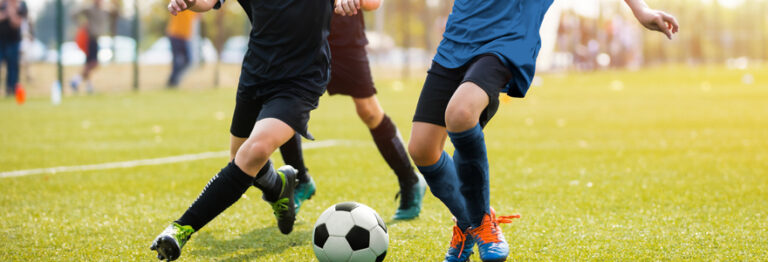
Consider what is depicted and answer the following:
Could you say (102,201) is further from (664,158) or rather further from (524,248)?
(664,158)

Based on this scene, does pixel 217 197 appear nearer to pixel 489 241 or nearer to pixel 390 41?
pixel 489 241

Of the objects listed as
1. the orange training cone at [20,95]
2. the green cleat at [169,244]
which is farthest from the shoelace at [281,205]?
the orange training cone at [20,95]

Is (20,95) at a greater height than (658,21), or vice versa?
(658,21)

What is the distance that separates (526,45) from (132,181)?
3.58 metres

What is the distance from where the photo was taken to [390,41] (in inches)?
1759

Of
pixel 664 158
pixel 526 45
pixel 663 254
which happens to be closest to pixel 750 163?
pixel 664 158

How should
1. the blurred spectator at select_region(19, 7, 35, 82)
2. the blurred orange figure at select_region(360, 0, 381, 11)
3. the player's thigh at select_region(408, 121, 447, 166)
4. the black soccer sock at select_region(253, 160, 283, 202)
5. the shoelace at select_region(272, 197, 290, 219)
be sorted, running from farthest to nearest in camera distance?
1. the blurred spectator at select_region(19, 7, 35, 82)
2. the shoelace at select_region(272, 197, 290, 219)
3. the black soccer sock at select_region(253, 160, 283, 202)
4. the blurred orange figure at select_region(360, 0, 381, 11)
5. the player's thigh at select_region(408, 121, 447, 166)

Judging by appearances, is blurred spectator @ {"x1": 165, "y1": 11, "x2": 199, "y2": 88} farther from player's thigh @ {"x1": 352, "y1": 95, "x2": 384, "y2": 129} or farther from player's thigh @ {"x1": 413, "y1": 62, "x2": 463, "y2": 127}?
player's thigh @ {"x1": 413, "y1": 62, "x2": 463, "y2": 127}

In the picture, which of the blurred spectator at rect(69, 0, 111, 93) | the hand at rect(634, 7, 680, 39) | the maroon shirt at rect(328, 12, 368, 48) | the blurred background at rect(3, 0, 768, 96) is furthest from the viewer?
the blurred background at rect(3, 0, 768, 96)

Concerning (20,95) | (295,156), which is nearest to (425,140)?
(295,156)

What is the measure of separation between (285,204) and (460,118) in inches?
44.7

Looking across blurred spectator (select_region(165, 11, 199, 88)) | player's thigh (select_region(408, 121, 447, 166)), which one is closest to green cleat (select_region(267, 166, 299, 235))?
player's thigh (select_region(408, 121, 447, 166))

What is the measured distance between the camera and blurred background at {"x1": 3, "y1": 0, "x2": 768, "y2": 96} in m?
19.5

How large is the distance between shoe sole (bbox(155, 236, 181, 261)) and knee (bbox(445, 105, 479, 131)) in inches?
45.6
